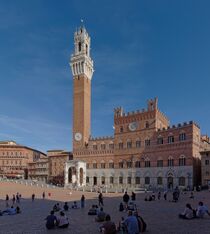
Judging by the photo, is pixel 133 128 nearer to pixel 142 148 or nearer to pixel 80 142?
pixel 142 148

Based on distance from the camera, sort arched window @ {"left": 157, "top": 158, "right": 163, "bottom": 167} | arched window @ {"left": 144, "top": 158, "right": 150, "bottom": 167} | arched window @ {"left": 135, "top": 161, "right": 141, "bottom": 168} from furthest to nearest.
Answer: arched window @ {"left": 135, "top": 161, "right": 141, "bottom": 168} < arched window @ {"left": 144, "top": 158, "right": 150, "bottom": 167} < arched window @ {"left": 157, "top": 158, "right": 163, "bottom": 167}

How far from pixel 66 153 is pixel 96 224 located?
73585 millimetres

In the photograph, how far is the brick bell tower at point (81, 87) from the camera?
78.1 m

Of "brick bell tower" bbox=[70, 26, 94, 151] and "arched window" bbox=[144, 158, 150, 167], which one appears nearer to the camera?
"arched window" bbox=[144, 158, 150, 167]

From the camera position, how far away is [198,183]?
59.7 meters

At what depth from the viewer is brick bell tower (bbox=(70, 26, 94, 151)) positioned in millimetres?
78125

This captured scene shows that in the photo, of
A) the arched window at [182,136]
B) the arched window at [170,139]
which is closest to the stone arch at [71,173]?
the arched window at [170,139]

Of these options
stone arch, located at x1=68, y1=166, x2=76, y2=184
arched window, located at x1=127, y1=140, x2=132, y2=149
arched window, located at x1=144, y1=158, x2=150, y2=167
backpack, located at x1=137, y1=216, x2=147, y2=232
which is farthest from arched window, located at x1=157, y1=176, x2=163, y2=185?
backpack, located at x1=137, y1=216, x2=147, y2=232

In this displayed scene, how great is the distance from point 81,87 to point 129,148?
2067 centimetres

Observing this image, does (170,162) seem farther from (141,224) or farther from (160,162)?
(141,224)

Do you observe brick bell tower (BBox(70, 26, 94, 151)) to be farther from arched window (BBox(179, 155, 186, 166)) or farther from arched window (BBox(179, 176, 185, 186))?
arched window (BBox(179, 176, 185, 186))

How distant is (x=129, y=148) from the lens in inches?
2758

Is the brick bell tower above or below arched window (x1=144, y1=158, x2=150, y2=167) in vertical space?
above

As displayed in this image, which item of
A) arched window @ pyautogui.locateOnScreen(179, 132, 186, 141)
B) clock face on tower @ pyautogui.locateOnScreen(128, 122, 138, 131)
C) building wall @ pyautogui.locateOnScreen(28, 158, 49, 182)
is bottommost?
building wall @ pyautogui.locateOnScreen(28, 158, 49, 182)
